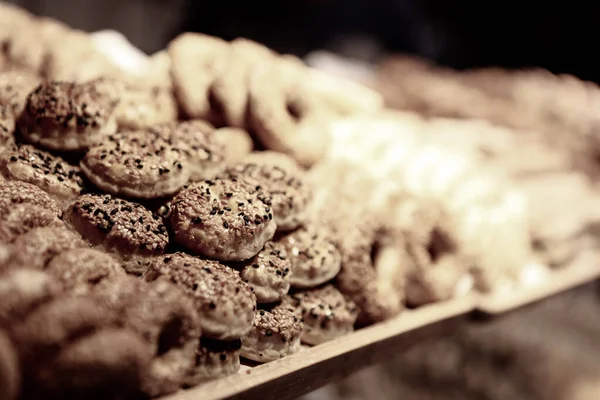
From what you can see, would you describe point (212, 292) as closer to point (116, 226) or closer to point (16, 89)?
point (116, 226)

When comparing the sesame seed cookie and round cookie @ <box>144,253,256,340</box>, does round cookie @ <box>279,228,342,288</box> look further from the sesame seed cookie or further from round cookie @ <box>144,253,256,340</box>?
round cookie @ <box>144,253,256,340</box>

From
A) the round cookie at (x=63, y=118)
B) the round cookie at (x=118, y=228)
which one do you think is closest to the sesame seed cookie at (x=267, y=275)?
the round cookie at (x=118, y=228)

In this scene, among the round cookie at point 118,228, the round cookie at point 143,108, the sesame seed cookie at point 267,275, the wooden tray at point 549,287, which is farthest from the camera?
the wooden tray at point 549,287

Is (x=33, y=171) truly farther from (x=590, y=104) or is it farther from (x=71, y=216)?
(x=590, y=104)

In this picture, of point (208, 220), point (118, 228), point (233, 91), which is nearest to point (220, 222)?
point (208, 220)

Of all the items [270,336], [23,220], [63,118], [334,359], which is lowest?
[334,359]

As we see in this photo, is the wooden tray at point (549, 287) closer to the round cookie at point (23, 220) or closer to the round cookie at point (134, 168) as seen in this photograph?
the round cookie at point (134, 168)

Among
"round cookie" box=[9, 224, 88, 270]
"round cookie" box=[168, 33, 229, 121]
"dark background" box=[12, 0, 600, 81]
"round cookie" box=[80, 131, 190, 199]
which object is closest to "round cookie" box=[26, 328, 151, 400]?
"round cookie" box=[9, 224, 88, 270]
